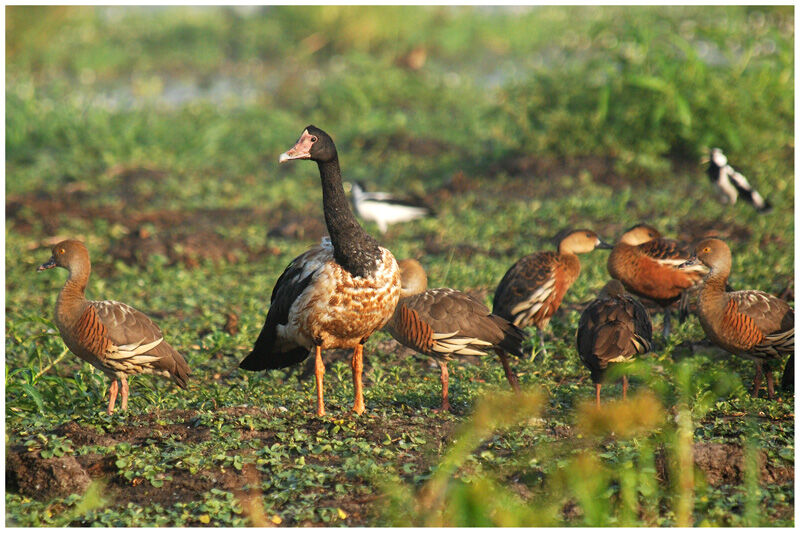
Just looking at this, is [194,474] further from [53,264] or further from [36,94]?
[36,94]

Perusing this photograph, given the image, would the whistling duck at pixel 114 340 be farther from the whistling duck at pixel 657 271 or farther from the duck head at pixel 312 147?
the whistling duck at pixel 657 271

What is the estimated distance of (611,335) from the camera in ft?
20.7

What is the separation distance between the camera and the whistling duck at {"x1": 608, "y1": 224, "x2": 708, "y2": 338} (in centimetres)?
775

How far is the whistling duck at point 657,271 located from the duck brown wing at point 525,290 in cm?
74

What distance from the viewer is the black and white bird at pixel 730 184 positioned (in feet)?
34.9

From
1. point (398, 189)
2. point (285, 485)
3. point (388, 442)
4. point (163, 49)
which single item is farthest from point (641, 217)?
point (163, 49)

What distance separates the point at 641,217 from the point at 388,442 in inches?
236

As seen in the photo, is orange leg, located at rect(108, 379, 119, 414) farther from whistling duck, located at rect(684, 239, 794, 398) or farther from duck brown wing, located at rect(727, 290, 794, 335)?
duck brown wing, located at rect(727, 290, 794, 335)

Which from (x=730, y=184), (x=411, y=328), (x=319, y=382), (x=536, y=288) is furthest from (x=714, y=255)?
(x=730, y=184)

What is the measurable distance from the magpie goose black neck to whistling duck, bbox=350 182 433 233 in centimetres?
477

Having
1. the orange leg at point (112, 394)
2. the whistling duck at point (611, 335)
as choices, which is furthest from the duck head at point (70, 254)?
the whistling duck at point (611, 335)

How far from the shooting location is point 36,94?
17.1 meters

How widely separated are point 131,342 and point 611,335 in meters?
3.12

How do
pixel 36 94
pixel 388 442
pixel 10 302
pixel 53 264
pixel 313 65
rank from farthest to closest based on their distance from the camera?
pixel 313 65, pixel 36 94, pixel 10 302, pixel 53 264, pixel 388 442
